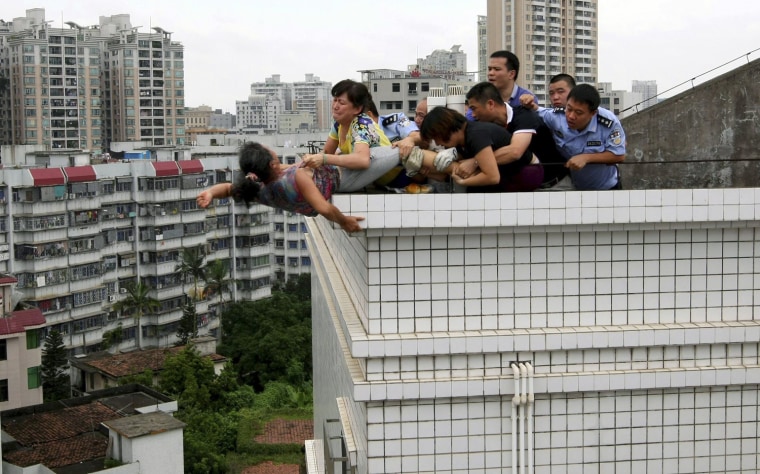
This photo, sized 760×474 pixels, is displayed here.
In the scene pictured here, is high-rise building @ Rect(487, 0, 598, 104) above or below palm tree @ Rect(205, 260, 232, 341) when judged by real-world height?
above

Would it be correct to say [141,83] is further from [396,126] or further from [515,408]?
[515,408]

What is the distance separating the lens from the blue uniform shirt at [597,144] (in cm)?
562

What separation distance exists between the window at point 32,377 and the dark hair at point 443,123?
26710 mm

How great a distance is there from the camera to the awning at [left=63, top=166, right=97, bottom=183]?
130ft

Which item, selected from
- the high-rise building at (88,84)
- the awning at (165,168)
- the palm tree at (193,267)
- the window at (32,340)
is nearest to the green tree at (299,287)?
the palm tree at (193,267)

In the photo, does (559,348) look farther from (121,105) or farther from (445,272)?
(121,105)

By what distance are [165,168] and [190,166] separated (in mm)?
1737

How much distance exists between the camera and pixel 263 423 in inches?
1196

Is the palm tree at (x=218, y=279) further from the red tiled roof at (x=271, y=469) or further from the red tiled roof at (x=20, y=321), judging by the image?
the red tiled roof at (x=271, y=469)

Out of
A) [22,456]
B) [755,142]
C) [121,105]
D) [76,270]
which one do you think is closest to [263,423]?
[22,456]

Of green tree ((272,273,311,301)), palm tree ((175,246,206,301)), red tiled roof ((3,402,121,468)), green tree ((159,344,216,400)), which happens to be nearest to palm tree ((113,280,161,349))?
palm tree ((175,246,206,301))

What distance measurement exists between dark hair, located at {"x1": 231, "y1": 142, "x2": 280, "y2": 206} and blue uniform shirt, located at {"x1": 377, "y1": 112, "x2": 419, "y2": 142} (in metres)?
1.10

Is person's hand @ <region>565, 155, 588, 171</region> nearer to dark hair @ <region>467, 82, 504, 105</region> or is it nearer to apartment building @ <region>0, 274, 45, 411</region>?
dark hair @ <region>467, 82, 504, 105</region>

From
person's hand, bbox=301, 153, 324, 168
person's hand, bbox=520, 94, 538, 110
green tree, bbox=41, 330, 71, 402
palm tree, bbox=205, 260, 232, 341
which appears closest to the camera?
person's hand, bbox=301, 153, 324, 168
